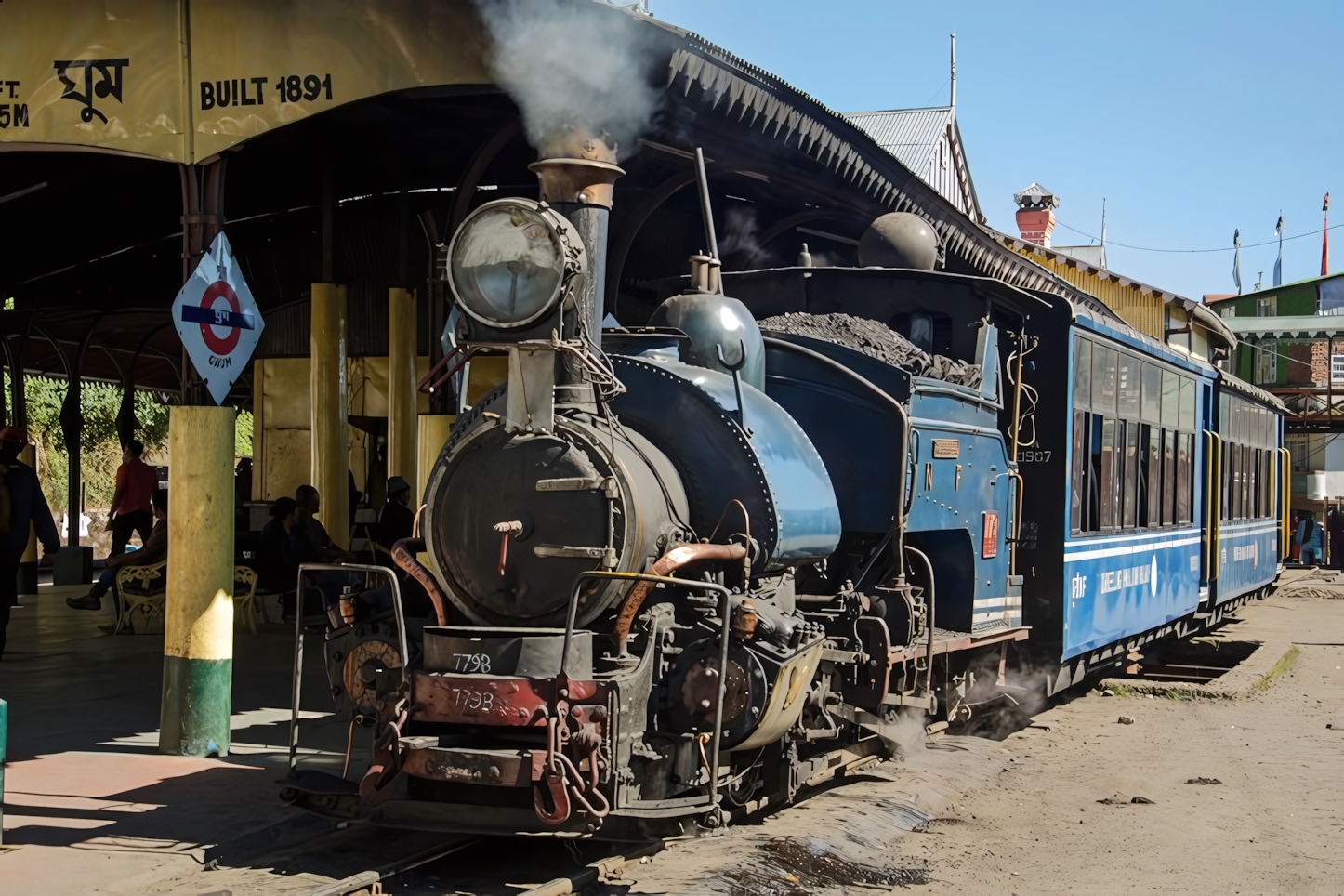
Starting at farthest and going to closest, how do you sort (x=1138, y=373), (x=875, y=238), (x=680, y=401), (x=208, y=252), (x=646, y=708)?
(x=1138, y=373), (x=875, y=238), (x=208, y=252), (x=680, y=401), (x=646, y=708)

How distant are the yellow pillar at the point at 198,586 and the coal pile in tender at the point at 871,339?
330 centimetres

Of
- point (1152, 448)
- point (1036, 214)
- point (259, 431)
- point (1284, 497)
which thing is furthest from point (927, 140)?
point (1152, 448)

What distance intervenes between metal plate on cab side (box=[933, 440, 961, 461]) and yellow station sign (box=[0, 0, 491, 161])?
3412 millimetres

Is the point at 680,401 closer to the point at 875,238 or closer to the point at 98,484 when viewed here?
the point at 875,238

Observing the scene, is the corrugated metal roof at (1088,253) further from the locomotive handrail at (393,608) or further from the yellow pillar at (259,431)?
the locomotive handrail at (393,608)

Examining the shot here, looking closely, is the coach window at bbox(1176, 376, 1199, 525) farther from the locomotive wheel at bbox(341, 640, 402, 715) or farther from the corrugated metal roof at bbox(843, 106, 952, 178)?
the corrugated metal roof at bbox(843, 106, 952, 178)

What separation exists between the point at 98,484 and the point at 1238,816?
1169 inches

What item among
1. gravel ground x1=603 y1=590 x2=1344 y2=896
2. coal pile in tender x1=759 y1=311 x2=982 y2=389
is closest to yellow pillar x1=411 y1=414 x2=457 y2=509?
coal pile in tender x1=759 y1=311 x2=982 y2=389

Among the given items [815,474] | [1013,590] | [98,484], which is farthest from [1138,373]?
[98,484]

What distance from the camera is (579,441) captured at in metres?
5.80

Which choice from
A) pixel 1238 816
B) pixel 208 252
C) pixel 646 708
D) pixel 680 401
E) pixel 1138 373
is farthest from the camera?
pixel 1138 373

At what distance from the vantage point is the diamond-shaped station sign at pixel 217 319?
806 centimetres

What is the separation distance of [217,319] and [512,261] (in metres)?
3.27

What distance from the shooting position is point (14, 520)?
10.9 meters
